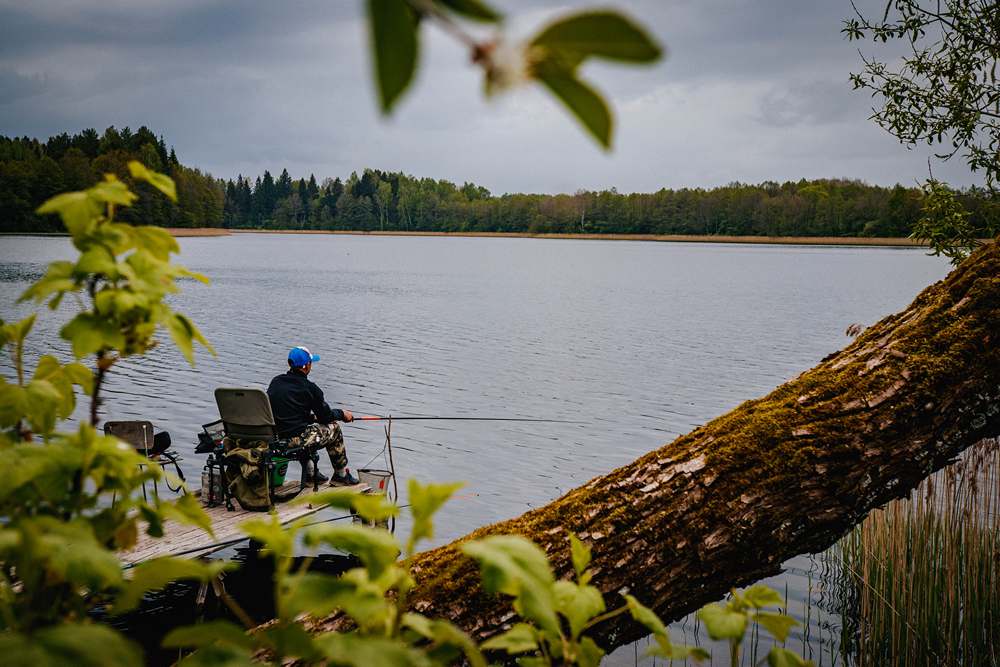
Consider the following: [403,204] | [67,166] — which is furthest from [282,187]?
[67,166]

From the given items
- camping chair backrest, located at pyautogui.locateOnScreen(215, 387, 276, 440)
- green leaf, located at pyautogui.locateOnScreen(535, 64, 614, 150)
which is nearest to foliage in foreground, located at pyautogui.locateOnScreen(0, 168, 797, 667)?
green leaf, located at pyautogui.locateOnScreen(535, 64, 614, 150)

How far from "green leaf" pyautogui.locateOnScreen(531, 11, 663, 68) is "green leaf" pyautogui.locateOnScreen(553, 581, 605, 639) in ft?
2.80

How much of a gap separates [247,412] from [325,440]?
118 centimetres

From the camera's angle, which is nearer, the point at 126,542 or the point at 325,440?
the point at 126,542

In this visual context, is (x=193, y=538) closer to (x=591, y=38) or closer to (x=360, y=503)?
(x=360, y=503)

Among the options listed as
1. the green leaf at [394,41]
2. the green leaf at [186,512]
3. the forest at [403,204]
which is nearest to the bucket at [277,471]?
the green leaf at [186,512]

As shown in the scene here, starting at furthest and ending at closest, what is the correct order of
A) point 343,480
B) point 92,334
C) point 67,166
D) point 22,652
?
point 67,166
point 343,480
point 92,334
point 22,652

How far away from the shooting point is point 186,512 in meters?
1.13

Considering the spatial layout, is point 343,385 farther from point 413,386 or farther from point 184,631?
point 184,631

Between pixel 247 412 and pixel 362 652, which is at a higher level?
pixel 362 652

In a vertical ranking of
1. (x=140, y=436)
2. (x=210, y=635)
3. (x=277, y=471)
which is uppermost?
(x=210, y=635)

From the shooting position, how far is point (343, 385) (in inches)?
813

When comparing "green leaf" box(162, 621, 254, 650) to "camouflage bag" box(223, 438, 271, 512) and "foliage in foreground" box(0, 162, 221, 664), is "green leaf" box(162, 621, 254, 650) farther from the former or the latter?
"camouflage bag" box(223, 438, 271, 512)

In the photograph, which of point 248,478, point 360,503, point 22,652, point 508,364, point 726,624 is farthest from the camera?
point 508,364
